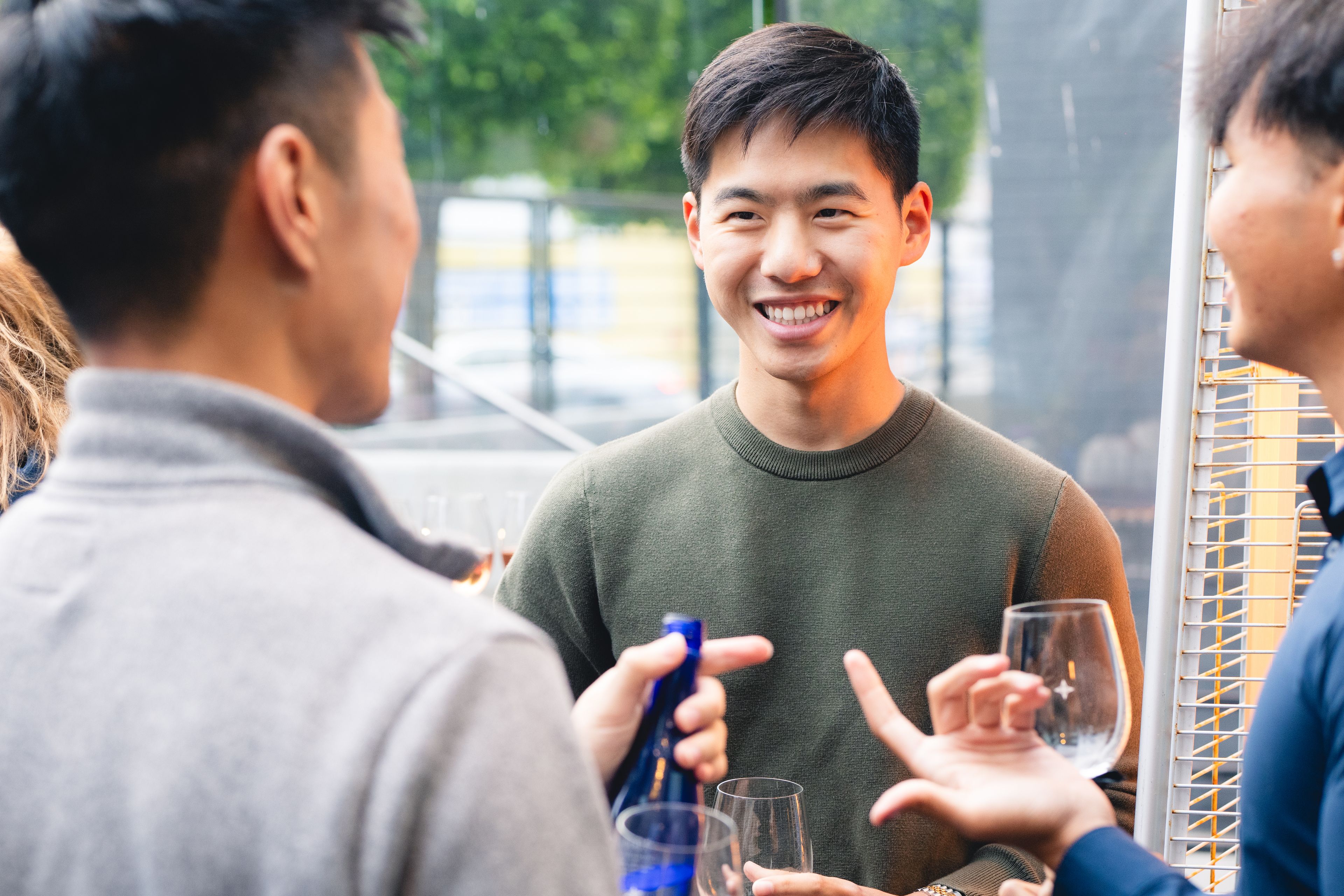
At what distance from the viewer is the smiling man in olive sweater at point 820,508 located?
1562mm

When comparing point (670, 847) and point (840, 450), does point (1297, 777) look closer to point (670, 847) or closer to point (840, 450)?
point (670, 847)

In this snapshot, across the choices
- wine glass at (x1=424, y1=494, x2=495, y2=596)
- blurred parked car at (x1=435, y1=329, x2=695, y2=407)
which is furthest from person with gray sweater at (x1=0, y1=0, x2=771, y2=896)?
blurred parked car at (x1=435, y1=329, x2=695, y2=407)

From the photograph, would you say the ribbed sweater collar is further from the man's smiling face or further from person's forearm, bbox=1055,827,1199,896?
person's forearm, bbox=1055,827,1199,896

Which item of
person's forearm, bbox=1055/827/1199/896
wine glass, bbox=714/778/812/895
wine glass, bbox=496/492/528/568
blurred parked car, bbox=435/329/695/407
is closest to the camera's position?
person's forearm, bbox=1055/827/1199/896

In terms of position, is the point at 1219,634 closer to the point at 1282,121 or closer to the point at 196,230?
the point at 1282,121

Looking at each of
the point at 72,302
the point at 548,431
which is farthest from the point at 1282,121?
the point at 548,431

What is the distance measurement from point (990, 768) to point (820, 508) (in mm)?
638

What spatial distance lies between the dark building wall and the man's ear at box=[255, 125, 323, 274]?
3.30 m

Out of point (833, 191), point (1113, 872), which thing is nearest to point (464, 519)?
point (833, 191)

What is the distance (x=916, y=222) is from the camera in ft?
5.87

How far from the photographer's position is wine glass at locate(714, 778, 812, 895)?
125 centimetres

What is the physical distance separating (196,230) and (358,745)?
1.13 ft

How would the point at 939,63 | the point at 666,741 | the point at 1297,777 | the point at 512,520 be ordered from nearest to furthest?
the point at 1297,777 < the point at 666,741 < the point at 512,520 < the point at 939,63

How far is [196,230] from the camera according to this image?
72 cm
